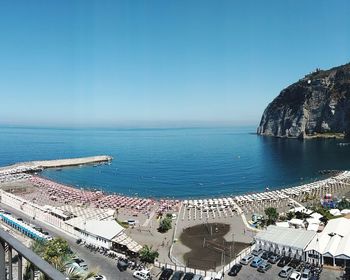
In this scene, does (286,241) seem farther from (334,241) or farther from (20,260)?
(20,260)

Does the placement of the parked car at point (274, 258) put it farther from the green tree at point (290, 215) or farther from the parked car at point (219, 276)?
the green tree at point (290, 215)

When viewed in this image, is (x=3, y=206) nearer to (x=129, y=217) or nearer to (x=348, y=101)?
(x=129, y=217)

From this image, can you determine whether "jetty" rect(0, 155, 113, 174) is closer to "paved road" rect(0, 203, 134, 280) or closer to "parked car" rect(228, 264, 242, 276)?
"paved road" rect(0, 203, 134, 280)

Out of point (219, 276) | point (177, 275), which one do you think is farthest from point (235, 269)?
point (177, 275)

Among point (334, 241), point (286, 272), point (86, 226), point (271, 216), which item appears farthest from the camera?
point (271, 216)

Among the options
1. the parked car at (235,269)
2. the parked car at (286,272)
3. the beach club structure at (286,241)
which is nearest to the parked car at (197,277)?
the parked car at (235,269)

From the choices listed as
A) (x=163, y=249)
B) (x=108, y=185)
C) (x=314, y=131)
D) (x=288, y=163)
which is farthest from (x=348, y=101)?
(x=163, y=249)

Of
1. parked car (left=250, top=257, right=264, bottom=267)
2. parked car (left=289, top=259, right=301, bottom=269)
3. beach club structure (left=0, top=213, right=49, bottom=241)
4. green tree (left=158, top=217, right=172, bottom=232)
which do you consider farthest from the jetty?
parked car (left=289, top=259, right=301, bottom=269)
